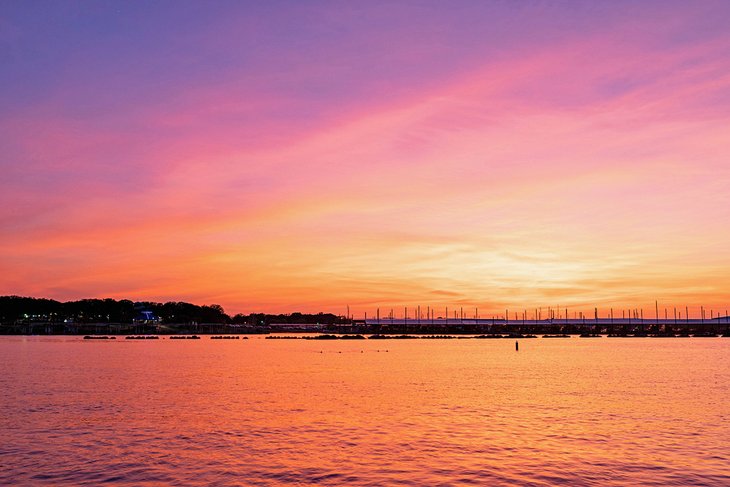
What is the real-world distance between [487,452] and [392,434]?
7731 millimetres

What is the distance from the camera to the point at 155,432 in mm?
42375

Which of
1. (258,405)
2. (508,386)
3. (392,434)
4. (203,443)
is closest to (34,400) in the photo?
(258,405)

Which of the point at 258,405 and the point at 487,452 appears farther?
the point at 258,405

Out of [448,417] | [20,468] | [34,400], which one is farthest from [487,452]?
[34,400]

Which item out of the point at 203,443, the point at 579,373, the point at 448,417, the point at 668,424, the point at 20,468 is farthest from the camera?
the point at 579,373

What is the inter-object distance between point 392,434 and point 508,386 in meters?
35.4

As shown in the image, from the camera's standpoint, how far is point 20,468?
105 feet

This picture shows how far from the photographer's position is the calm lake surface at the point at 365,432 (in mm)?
31125

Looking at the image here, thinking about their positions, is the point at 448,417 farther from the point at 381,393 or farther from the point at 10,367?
the point at 10,367

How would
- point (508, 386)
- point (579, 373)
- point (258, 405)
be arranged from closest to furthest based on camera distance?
point (258, 405)
point (508, 386)
point (579, 373)

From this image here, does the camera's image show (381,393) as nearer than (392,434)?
No

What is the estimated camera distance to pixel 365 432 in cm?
4241

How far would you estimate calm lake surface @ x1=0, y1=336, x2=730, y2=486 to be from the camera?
102 ft

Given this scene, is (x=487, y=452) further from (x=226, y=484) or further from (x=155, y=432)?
(x=155, y=432)
